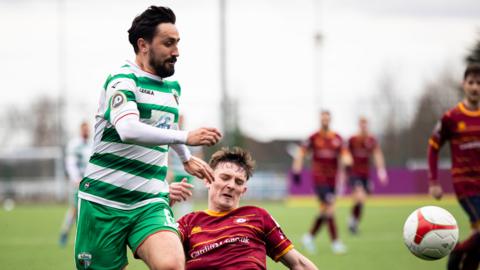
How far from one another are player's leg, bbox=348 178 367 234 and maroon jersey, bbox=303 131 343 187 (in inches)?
73.7

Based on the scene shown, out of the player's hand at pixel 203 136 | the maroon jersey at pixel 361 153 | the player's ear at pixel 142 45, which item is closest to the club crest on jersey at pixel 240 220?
the player's hand at pixel 203 136

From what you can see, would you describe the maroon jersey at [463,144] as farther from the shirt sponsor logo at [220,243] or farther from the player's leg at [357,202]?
the player's leg at [357,202]

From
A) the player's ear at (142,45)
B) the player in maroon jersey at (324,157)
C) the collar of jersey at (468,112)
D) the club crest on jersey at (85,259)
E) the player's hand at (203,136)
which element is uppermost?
the player's ear at (142,45)

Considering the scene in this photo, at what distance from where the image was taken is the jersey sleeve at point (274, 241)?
5.24 m

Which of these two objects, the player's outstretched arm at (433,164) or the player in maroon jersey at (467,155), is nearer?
the player in maroon jersey at (467,155)

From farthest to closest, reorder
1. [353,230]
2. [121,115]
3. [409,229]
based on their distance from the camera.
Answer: [353,230], [409,229], [121,115]

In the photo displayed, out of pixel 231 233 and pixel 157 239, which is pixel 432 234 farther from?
pixel 157 239

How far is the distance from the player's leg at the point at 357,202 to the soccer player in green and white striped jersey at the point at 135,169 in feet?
35.3

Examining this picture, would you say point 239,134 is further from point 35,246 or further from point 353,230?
point 35,246

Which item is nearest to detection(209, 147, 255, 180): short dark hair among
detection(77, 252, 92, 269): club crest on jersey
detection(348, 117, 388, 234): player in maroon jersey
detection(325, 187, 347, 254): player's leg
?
detection(77, 252, 92, 269): club crest on jersey

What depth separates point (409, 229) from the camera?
620 cm

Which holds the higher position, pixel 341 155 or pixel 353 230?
pixel 341 155

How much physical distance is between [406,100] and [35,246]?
20.8 meters

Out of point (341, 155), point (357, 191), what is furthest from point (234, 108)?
point (341, 155)
